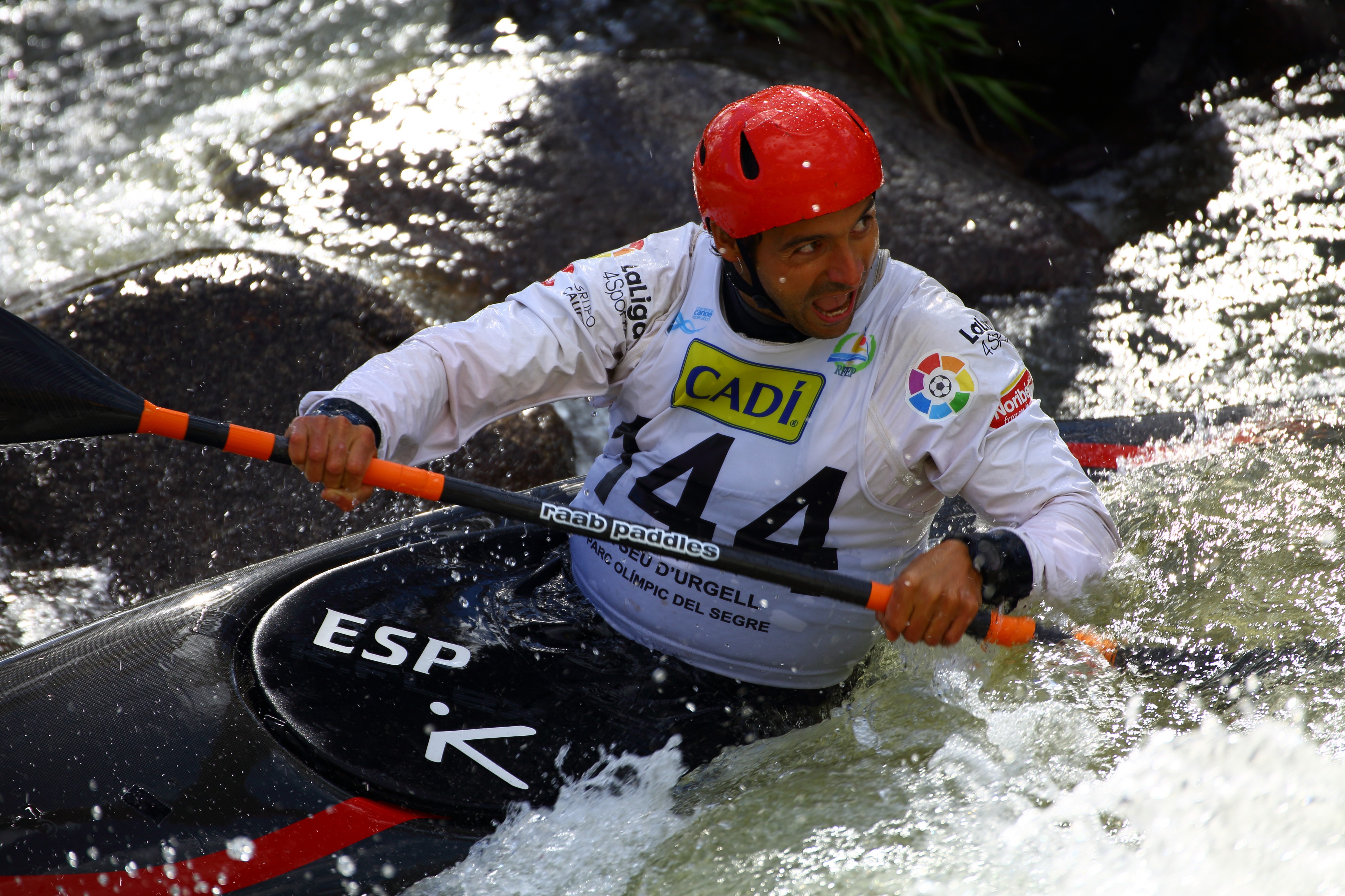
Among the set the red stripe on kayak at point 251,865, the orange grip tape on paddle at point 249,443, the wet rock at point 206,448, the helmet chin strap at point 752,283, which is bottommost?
the wet rock at point 206,448

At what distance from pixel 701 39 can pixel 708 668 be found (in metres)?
5.73

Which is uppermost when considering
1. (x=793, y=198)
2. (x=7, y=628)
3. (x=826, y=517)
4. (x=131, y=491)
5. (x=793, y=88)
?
(x=793, y=88)

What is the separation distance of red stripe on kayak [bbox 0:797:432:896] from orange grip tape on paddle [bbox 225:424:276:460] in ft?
2.12

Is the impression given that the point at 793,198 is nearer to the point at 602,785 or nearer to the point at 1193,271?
the point at 602,785

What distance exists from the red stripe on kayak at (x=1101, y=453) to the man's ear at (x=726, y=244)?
1658 mm

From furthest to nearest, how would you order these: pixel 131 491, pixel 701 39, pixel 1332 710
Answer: pixel 701 39, pixel 131 491, pixel 1332 710

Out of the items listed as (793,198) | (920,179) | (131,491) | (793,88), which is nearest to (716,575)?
(793,198)

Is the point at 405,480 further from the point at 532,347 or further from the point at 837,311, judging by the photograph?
the point at 837,311

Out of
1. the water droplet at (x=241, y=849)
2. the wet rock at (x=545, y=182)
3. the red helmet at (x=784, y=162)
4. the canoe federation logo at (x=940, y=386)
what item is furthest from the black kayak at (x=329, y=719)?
the wet rock at (x=545, y=182)

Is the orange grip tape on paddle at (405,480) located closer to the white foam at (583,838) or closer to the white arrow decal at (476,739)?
the white arrow decal at (476,739)

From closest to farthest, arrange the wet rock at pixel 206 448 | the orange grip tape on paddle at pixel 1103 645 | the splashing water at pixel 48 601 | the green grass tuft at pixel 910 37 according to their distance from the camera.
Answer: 1. the orange grip tape on paddle at pixel 1103 645
2. the splashing water at pixel 48 601
3. the wet rock at pixel 206 448
4. the green grass tuft at pixel 910 37

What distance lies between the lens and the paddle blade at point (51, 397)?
210 cm

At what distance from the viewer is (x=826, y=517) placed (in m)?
2.34

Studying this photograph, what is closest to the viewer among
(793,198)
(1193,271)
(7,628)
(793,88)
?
(793,198)
